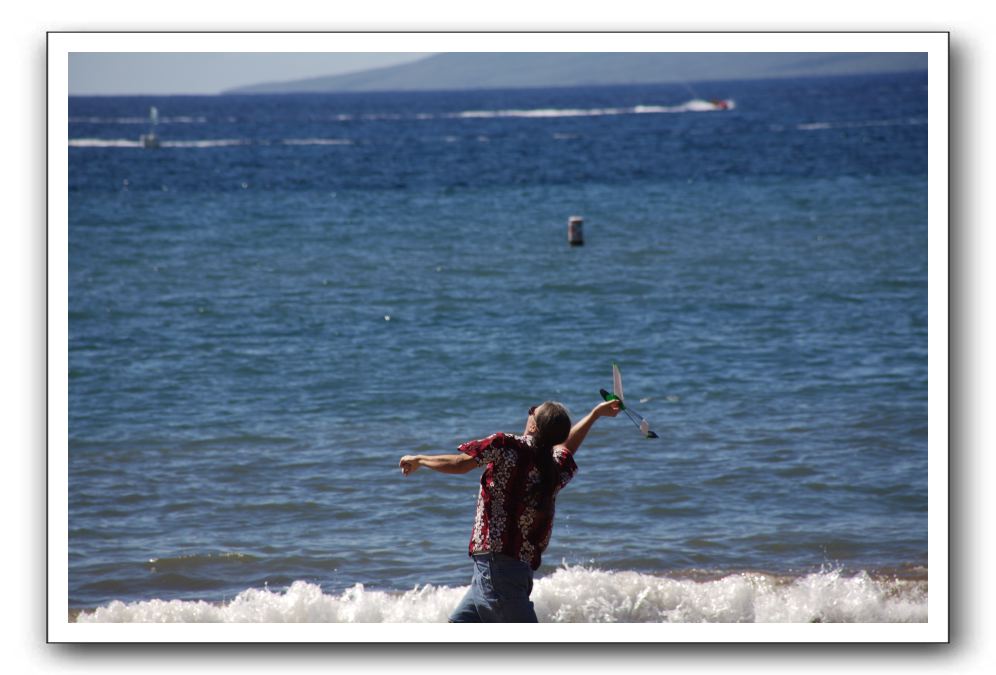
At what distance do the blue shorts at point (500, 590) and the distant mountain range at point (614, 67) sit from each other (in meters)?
3.14

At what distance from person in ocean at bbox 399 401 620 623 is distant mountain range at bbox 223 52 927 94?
282 cm

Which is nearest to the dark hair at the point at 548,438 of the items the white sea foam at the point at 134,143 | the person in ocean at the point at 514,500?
the person in ocean at the point at 514,500

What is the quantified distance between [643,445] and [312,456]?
289 cm

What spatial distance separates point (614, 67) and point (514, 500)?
37.2ft

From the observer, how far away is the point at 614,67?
49.9 feet

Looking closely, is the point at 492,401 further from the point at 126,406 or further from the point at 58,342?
the point at 58,342

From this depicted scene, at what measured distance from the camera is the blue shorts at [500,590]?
4770 millimetres

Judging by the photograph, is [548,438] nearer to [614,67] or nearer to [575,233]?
[614,67]

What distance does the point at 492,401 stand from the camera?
Result: 40.4 feet

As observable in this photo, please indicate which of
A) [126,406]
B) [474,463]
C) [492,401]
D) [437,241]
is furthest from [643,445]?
[437,241]

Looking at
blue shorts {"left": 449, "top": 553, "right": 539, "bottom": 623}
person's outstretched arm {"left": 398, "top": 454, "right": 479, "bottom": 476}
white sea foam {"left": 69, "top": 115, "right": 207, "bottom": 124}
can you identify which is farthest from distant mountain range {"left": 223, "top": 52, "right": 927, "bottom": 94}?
white sea foam {"left": 69, "top": 115, "right": 207, "bottom": 124}

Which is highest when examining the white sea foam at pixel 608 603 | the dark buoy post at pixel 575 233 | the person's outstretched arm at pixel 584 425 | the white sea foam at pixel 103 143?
the white sea foam at pixel 103 143

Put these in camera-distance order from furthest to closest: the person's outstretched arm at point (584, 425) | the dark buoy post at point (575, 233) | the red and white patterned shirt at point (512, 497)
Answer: the dark buoy post at point (575, 233)
the person's outstretched arm at point (584, 425)
the red and white patterned shirt at point (512, 497)

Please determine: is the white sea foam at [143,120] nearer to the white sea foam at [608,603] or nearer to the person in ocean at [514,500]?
the white sea foam at [608,603]
